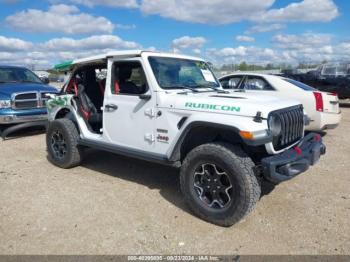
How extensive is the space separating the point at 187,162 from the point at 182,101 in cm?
77

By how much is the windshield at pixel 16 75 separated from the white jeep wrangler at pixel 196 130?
4511 millimetres

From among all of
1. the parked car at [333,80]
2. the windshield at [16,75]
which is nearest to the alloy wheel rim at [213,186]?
the windshield at [16,75]

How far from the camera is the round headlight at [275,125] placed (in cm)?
367

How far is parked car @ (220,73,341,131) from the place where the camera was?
25.0ft

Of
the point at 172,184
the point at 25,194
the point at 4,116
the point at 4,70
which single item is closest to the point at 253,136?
the point at 172,184

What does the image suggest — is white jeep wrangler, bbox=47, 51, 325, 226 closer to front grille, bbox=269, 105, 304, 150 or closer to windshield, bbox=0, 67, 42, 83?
front grille, bbox=269, 105, 304, 150

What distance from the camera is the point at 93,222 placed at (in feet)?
13.1

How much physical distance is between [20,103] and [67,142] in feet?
11.6

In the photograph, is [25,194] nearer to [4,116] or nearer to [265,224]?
[265,224]

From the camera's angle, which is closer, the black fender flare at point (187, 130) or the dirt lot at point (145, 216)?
the dirt lot at point (145, 216)

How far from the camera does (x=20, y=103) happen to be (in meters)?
8.51

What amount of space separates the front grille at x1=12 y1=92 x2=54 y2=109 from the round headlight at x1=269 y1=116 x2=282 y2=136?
6.70 m

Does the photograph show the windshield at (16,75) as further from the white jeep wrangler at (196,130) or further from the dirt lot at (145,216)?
the white jeep wrangler at (196,130)

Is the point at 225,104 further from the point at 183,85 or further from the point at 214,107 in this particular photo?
the point at 183,85
